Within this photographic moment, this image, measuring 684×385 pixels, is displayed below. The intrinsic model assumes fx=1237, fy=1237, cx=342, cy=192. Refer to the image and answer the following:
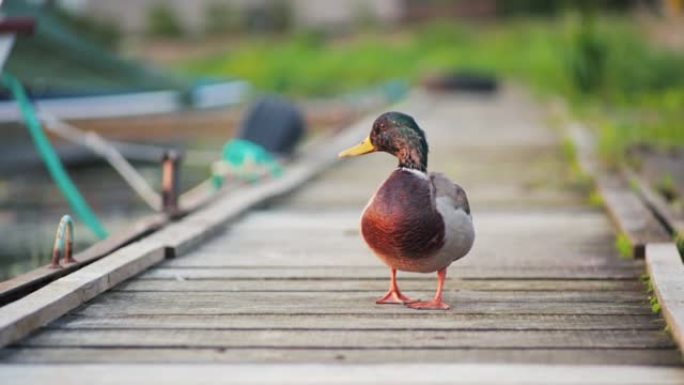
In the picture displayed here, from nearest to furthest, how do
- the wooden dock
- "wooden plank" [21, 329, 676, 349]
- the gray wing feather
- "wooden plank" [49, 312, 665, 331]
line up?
the wooden dock < "wooden plank" [21, 329, 676, 349] < "wooden plank" [49, 312, 665, 331] < the gray wing feather

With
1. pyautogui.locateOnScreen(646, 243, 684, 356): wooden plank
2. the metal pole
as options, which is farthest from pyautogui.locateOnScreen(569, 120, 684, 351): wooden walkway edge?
the metal pole

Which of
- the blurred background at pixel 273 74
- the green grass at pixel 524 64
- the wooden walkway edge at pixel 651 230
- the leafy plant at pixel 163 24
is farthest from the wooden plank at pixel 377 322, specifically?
the leafy plant at pixel 163 24

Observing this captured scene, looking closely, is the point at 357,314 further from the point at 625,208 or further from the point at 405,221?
the point at 625,208

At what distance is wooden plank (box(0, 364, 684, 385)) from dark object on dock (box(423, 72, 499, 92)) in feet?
66.2

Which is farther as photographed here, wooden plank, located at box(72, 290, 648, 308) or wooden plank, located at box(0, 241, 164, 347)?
wooden plank, located at box(72, 290, 648, 308)

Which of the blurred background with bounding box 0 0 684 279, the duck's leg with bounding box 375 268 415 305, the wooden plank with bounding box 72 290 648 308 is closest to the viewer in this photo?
the duck's leg with bounding box 375 268 415 305

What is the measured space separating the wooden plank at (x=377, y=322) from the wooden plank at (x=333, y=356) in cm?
33

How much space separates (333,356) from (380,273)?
1.66 meters

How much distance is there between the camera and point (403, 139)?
4.59 meters

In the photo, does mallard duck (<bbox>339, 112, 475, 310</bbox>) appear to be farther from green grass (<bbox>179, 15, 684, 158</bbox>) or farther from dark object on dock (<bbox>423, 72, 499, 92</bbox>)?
dark object on dock (<bbox>423, 72, 499, 92</bbox>)

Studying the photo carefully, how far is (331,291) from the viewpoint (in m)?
5.04

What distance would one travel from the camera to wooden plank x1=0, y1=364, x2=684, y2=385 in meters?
3.59

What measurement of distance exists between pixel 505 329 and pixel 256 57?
29109 mm

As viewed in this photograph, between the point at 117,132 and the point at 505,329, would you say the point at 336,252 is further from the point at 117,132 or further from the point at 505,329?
the point at 117,132
